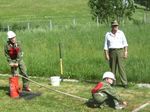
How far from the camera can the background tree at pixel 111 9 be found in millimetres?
33594

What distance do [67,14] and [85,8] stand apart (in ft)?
20.9

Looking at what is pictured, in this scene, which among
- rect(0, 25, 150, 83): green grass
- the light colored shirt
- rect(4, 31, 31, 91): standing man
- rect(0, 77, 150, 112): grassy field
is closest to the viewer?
rect(0, 77, 150, 112): grassy field

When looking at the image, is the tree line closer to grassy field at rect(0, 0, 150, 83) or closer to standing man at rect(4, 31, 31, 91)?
grassy field at rect(0, 0, 150, 83)

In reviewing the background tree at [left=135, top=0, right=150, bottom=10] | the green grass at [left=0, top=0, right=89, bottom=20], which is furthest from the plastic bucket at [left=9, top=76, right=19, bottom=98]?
the background tree at [left=135, top=0, right=150, bottom=10]

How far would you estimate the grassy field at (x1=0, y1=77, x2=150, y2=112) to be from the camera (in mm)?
9492

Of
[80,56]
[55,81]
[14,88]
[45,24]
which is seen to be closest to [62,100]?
[14,88]

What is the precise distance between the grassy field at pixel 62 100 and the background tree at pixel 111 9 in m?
22.1

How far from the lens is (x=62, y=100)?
10.3m

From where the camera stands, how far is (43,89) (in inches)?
457

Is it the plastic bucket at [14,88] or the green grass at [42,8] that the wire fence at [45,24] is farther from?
the plastic bucket at [14,88]

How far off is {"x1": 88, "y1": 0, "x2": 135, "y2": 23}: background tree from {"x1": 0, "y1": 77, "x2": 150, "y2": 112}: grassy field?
22.1 meters

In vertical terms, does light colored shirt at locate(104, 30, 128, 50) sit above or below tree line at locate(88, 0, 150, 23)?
above

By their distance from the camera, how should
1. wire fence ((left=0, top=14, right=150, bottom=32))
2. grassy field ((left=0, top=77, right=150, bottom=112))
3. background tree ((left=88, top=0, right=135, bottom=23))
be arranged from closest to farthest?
grassy field ((left=0, top=77, right=150, bottom=112)) → background tree ((left=88, top=0, right=135, bottom=23)) → wire fence ((left=0, top=14, right=150, bottom=32))

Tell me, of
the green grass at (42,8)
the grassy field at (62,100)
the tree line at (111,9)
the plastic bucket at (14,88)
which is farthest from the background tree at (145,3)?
the plastic bucket at (14,88)
